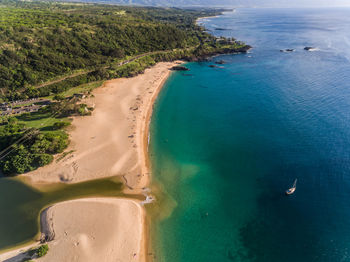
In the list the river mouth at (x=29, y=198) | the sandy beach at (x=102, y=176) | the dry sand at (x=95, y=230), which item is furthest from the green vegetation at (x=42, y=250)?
the river mouth at (x=29, y=198)

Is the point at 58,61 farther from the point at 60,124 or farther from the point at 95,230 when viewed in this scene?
the point at 95,230

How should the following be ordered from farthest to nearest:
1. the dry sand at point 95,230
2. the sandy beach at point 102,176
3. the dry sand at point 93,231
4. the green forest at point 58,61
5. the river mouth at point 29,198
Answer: the green forest at point 58,61 → the river mouth at point 29,198 → the sandy beach at point 102,176 → the dry sand at point 95,230 → the dry sand at point 93,231

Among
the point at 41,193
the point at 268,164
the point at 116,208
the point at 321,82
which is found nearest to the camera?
the point at 116,208

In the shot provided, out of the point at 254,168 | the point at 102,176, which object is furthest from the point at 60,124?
the point at 254,168

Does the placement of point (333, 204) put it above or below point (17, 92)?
below

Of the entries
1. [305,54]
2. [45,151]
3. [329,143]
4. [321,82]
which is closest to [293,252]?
[329,143]

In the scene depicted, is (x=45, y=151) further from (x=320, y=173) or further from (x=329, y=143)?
(x=329, y=143)

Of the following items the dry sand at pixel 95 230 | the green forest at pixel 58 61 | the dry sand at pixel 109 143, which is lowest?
the dry sand at pixel 95 230

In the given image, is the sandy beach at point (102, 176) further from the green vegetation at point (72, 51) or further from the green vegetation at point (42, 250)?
the green vegetation at point (72, 51)
